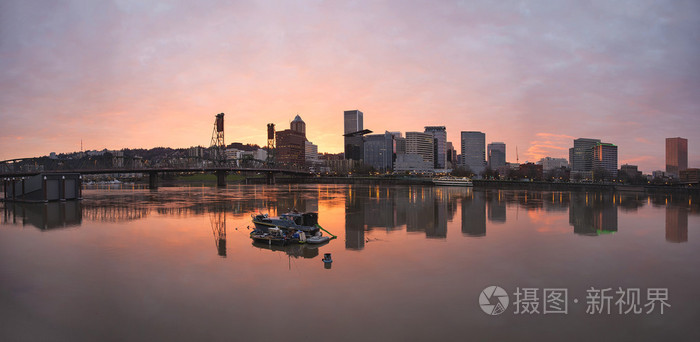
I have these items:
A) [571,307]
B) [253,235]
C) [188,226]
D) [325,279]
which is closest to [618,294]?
[571,307]

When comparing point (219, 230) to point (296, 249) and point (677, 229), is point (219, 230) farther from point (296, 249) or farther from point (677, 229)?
point (677, 229)

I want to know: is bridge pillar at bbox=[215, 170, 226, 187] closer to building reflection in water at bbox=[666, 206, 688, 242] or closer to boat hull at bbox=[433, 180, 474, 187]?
boat hull at bbox=[433, 180, 474, 187]

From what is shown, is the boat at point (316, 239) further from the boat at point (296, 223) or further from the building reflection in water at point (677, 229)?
the building reflection in water at point (677, 229)

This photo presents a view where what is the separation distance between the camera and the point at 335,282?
44.3ft

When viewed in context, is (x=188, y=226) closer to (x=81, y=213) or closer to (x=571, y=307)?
(x=81, y=213)

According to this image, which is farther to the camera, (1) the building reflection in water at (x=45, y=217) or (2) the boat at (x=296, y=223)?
(1) the building reflection in water at (x=45, y=217)

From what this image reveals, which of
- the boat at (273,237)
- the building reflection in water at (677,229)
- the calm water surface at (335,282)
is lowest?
the building reflection in water at (677,229)

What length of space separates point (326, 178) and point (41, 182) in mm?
139583

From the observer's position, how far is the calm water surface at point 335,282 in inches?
382

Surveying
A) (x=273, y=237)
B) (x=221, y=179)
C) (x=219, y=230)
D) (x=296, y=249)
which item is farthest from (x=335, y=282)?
(x=221, y=179)

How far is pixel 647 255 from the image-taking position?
18.7 m

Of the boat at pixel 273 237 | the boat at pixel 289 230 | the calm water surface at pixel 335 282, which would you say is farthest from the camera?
the boat at pixel 289 230

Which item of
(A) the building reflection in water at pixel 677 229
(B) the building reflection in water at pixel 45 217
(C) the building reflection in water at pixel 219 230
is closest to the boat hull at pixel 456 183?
(A) the building reflection in water at pixel 677 229

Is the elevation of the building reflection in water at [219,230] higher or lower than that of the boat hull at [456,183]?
higher
